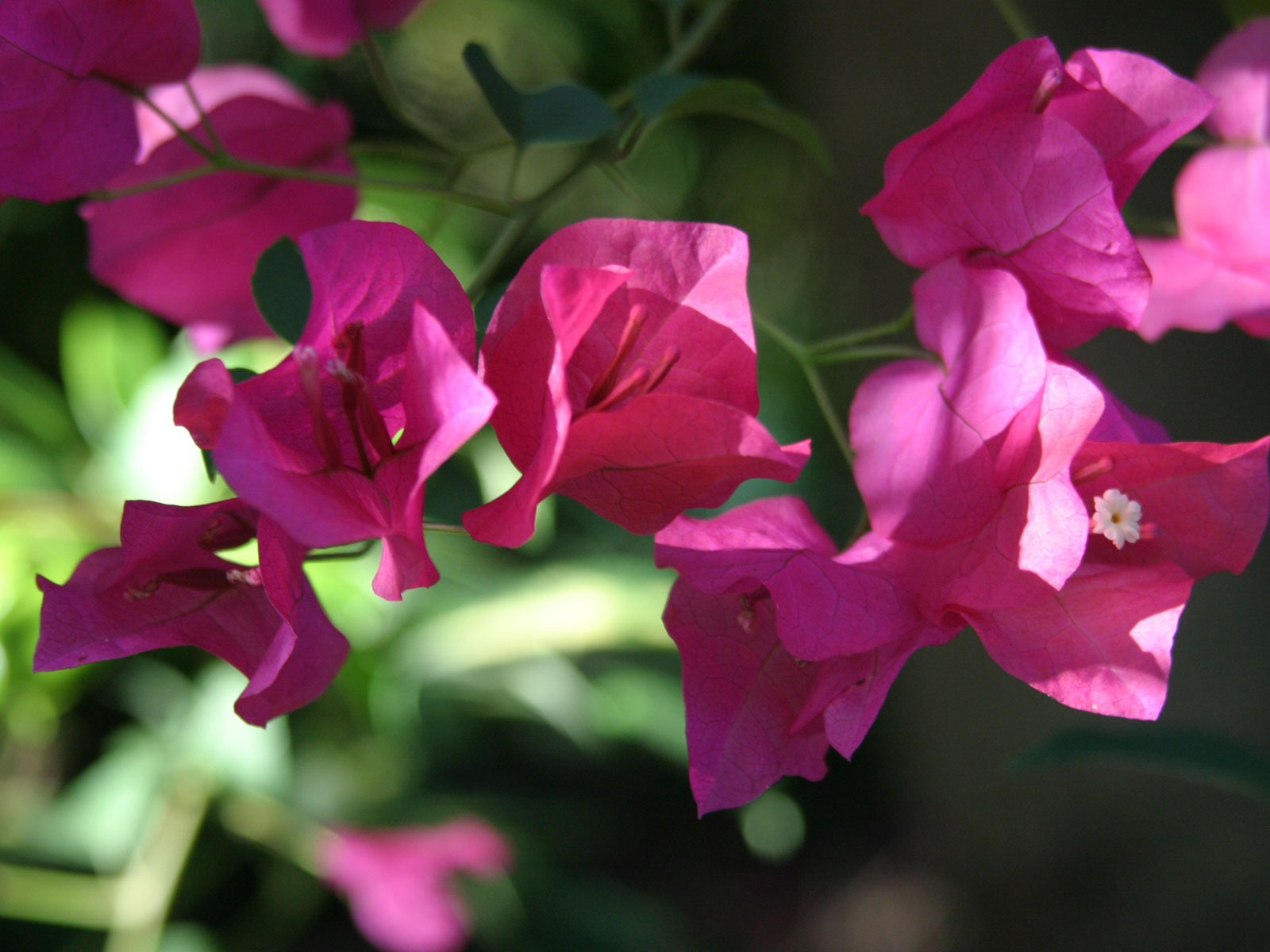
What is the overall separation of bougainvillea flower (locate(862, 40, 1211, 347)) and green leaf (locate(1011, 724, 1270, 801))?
0.34 m

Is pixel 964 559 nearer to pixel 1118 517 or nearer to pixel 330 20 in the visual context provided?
pixel 1118 517

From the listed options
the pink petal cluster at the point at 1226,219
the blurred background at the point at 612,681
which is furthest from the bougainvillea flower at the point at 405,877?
the pink petal cluster at the point at 1226,219

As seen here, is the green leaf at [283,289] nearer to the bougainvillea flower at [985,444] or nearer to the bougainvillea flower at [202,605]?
the bougainvillea flower at [202,605]

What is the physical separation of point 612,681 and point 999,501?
96cm

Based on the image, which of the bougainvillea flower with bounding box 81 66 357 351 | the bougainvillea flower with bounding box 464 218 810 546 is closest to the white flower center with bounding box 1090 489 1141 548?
the bougainvillea flower with bounding box 464 218 810 546

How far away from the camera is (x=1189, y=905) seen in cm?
125

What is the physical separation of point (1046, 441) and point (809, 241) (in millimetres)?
1604

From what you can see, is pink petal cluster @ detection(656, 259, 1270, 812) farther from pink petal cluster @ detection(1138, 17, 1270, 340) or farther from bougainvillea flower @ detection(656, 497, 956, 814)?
pink petal cluster @ detection(1138, 17, 1270, 340)

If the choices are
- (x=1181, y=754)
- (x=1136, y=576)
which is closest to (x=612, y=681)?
(x=1181, y=754)

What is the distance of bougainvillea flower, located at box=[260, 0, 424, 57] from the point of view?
1.83 ft

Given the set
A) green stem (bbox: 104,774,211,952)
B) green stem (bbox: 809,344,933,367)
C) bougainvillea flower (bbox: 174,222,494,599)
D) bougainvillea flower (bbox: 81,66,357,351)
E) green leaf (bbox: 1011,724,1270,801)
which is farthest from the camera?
green stem (bbox: 104,774,211,952)

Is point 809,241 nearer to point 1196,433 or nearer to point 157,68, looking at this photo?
point 1196,433

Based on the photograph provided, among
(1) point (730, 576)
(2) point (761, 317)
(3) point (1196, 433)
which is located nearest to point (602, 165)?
(2) point (761, 317)

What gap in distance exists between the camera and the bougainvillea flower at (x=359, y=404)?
27 cm
